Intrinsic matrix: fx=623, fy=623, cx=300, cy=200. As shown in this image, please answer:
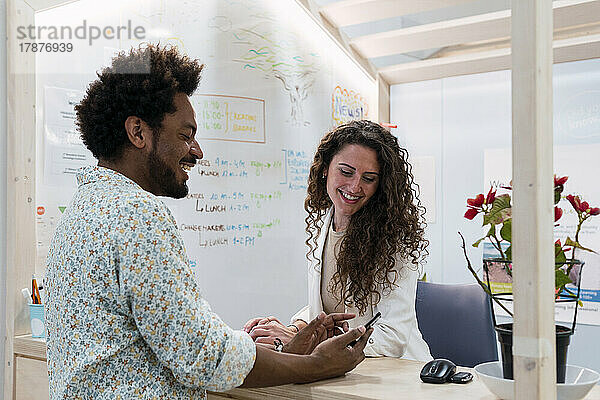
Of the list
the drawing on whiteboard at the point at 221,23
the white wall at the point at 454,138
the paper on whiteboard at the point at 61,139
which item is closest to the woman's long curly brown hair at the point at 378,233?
the paper on whiteboard at the point at 61,139

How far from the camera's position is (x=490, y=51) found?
2.90 metres

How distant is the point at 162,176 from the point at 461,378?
70cm

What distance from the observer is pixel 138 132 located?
1178 mm

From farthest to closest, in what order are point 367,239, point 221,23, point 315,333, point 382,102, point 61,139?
point 382,102
point 221,23
point 61,139
point 367,239
point 315,333

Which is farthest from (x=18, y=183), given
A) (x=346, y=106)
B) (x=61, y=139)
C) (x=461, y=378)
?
(x=346, y=106)

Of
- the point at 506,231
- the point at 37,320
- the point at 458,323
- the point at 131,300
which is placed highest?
the point at 506,231

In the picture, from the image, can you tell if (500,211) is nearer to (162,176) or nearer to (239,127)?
(162,176)

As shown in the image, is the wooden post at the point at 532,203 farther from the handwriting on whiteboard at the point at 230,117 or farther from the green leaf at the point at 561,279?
the handwriting on whiteboard at the point at 230,117

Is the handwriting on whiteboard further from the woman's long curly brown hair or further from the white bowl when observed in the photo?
the white bowl

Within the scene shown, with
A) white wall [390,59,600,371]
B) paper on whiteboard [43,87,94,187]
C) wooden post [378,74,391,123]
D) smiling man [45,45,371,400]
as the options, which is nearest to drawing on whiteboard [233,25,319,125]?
wooden post [378,74,391,123]

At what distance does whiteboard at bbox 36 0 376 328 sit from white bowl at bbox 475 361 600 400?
4.38ft

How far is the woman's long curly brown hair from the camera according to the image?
1692 millimetres

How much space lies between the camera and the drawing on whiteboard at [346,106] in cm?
309

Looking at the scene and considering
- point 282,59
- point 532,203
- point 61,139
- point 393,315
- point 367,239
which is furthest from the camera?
point 282,59
